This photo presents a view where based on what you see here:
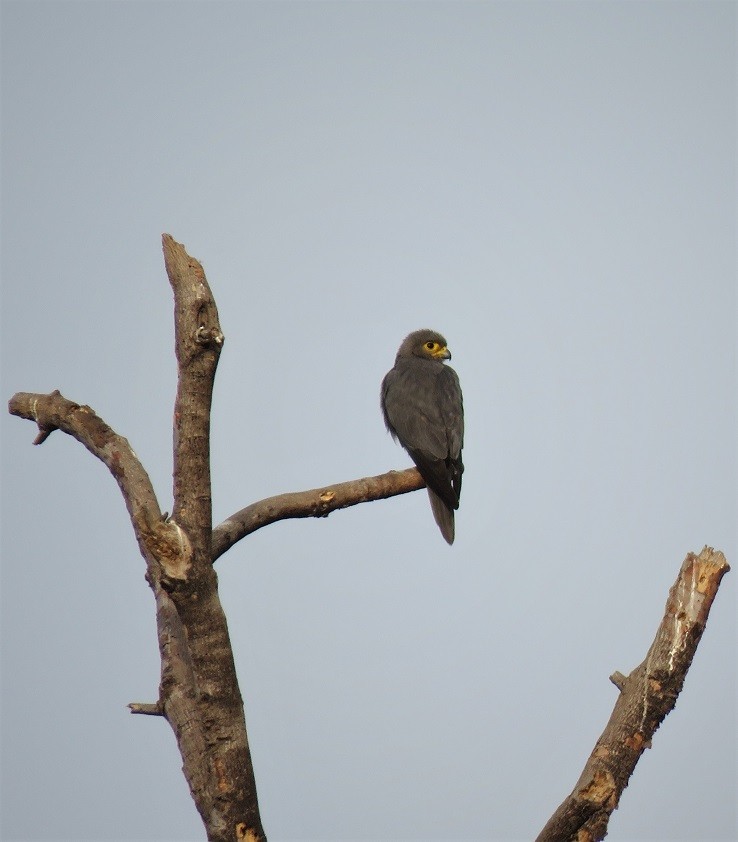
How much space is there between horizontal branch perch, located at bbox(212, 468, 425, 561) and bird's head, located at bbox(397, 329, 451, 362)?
3.09m

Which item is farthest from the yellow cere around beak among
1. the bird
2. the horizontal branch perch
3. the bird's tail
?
the horizontal branch perch

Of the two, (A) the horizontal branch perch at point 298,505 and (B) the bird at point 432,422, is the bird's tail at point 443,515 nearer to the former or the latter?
(B) the bird at point 432,422

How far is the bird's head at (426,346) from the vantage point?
827 centimetres

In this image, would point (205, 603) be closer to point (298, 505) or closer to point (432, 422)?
point (298, 505)

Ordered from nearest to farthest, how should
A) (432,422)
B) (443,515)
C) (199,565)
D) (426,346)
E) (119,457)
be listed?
1. (199,565)
2. (119,457)
3. (443,515)
4. (432,422)
5. (426,346)

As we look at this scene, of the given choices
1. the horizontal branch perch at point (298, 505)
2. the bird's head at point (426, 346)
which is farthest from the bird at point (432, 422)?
the horizontal branch perch at point (298, 505)

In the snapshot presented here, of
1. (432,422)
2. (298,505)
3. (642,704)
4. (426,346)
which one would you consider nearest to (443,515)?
(432,422)

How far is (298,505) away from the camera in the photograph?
4.67 meters

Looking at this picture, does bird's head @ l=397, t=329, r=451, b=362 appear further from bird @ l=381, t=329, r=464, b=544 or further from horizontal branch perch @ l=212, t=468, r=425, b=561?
horizontal branch perch @ l=212, t=468, r=425, b=561

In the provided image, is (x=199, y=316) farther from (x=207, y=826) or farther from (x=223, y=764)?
(x=207, y=826)

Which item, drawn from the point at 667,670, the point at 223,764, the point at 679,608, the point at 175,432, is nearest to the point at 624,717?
the point at 667,670

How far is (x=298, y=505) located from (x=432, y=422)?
2.35m

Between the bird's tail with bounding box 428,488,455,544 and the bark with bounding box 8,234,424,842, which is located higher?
the bird's tail with bounding box 428,488,455,544

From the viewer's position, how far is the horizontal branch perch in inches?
173
